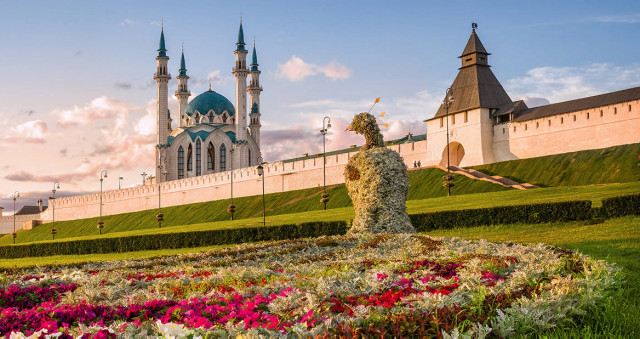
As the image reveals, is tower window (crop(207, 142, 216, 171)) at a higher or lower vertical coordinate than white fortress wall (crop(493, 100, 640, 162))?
higher

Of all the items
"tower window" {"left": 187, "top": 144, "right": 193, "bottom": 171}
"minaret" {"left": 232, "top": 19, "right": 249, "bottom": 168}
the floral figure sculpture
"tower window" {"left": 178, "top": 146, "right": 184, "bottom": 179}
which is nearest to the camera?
the floral figure sculpture

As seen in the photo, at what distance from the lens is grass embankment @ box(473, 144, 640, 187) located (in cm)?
3941

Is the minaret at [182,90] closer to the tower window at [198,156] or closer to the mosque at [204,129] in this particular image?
the mosque at [204,129]

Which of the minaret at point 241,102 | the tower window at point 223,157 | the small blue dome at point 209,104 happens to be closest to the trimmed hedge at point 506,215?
the minaret at point 241,102

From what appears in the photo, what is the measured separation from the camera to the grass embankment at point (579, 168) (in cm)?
3941

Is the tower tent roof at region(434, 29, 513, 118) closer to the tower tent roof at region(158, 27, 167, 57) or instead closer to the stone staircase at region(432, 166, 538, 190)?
the stone staircase at region(432, 166, 538, 190)

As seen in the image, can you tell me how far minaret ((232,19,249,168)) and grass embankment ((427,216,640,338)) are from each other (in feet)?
203

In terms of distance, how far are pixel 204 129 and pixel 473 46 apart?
53.2m

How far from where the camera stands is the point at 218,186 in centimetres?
7181

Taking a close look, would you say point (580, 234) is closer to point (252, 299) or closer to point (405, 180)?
point (405, 180)

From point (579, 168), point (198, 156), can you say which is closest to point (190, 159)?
point (198, 156)

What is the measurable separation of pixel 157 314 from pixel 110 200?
278 ft

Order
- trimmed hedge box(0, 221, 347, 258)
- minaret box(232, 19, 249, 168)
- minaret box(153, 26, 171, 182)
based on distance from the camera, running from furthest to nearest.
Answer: minaret box(153, 26, 171, 182) < minaret box(232, 19, 249, 168) < trimmed hedge box(0, 221, 347, 258)

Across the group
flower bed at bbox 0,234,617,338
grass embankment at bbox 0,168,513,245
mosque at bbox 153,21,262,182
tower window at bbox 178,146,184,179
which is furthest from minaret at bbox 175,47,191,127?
flower bed at bbox 0,234,617,338
